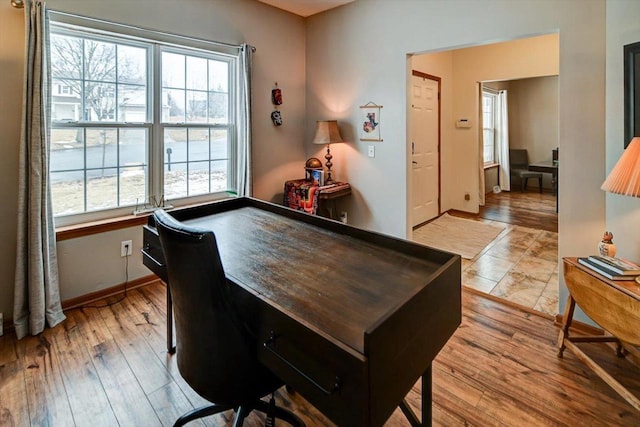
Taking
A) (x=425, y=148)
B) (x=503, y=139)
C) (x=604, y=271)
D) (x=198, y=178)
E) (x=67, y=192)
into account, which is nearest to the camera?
(x=604, y=271)

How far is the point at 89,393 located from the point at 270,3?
376 centimetres

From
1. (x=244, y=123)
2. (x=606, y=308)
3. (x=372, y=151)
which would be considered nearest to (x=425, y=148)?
(x=372, y=151)

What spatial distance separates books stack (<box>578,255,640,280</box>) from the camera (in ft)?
5.99

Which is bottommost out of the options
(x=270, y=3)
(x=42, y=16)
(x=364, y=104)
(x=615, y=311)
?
(x=615, y=311)

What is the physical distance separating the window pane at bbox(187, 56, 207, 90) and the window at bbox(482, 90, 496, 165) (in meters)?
5.89

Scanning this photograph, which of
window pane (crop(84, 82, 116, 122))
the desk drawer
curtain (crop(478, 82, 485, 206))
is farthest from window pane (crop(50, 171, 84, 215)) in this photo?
curtain (crop(478, 82, 485, 206))

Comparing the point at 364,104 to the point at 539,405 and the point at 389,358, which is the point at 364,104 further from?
the point at 389,358

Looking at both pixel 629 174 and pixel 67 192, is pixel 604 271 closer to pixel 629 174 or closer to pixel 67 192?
pixel 629 174

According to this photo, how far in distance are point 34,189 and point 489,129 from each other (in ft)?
25.1

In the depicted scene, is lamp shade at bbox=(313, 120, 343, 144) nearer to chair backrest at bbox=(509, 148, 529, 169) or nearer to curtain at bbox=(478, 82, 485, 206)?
curtain at bbox=(478, 82, 485, 206)

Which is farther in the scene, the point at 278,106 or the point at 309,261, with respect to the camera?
the point at 278,106

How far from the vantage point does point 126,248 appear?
303cm

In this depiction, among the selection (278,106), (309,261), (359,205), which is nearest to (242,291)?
(309,261)

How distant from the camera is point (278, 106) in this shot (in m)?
4.04
